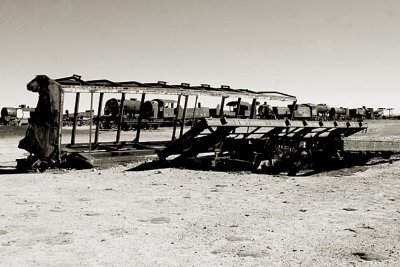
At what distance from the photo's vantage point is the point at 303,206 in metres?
7.83

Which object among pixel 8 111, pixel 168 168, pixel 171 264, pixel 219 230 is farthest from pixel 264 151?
pixel 8 111

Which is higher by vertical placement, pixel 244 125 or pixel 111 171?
pixel 244 125

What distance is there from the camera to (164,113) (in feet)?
137

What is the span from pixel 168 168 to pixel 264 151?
10.4 ft

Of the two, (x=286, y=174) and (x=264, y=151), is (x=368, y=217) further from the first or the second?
(x=264, y=151)

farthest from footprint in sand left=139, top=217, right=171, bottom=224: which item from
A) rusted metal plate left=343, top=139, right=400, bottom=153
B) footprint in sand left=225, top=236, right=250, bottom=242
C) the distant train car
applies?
the distant train car

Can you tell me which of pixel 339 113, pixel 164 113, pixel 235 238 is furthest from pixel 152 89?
pixel 339 113

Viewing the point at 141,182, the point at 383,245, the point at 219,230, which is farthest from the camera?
the point at 141,182

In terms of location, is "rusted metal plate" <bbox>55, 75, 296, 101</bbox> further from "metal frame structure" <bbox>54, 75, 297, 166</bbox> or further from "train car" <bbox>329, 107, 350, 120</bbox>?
"train car" <bbox>329, 107, 350, 120</bbox>

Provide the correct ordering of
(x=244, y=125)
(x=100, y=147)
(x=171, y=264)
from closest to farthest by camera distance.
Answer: (x=171, y=264) < (x=244, y=125) < (x=100, y=147)

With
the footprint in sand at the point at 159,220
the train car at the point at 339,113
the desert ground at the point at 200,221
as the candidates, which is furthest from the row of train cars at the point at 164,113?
the footprint in sand at the point at 159,220

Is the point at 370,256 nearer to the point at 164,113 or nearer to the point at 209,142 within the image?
the point at 209,142

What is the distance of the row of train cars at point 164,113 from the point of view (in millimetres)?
40059

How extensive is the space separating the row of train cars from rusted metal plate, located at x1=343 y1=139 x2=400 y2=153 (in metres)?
6.47
